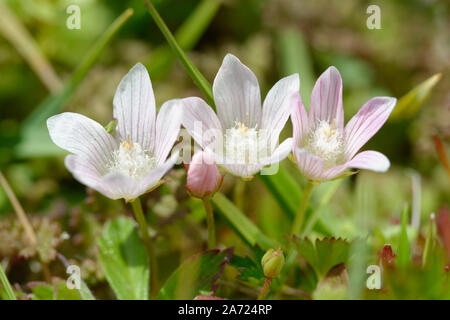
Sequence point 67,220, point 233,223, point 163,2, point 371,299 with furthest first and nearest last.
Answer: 1. point 163,2
2. point 67,220
3. point 233,223
4. point 371,299

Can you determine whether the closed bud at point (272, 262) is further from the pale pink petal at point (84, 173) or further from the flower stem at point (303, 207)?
the pale pink petal at point (84, 173)

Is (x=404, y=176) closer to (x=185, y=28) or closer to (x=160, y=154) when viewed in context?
(x=185, y=28)

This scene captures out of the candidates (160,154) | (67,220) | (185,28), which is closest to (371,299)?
(160,154)

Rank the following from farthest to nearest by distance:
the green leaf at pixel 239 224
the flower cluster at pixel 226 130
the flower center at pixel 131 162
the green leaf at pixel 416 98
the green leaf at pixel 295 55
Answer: the green leaf at pixel 295 55 < the green leaf at pixel 416 98 < the green leaf at pixel 239 224 < the flower center at pixel 131 162 < the flower cluster at pixel 226 130

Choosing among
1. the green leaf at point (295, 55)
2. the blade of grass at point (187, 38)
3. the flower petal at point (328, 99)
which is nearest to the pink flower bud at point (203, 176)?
the flower petal at point (328, 99)

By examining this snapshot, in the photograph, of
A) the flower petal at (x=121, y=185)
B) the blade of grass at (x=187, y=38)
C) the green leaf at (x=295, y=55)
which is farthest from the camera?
the green leaf at (x=295, y=55)

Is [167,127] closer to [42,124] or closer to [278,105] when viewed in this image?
[278,105]
